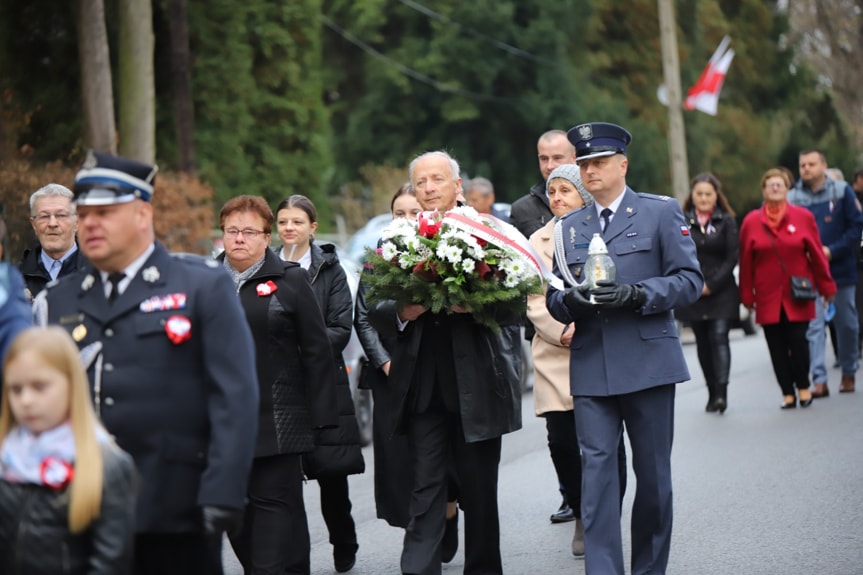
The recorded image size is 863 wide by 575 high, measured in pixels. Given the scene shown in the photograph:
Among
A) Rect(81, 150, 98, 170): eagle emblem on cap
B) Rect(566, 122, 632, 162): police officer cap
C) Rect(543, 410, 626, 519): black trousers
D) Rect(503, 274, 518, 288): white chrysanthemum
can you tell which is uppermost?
Rect(566, 122, 632, 162): police officer cap

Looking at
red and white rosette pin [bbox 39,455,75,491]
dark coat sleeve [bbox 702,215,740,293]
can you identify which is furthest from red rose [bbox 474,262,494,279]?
dark coat sleeve [bbox 702,215,740,293]

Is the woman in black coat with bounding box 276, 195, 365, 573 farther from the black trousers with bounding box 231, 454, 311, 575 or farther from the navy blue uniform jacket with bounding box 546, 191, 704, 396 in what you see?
the navy blue uniform jacket with bounding box 546, 191, 704, 396

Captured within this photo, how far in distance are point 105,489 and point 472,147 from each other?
42858mm

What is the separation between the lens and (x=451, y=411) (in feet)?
24.3

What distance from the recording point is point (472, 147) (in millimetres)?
46812

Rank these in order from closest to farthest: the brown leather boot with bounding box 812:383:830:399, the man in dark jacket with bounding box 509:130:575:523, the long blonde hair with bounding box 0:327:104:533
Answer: the long blonde hair with bounding box 0:327:104:533 < the man in dark jacket with bounding box 509:130:575:523 < the brown leather boot with bounding box 812:383:830:399

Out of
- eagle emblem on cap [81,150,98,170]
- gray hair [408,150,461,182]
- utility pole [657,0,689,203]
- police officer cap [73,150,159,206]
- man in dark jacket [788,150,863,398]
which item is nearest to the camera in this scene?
police officer cap [73,150,159,206]

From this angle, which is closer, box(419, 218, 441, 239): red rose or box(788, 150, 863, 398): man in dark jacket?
box(419, 218, 441, 239): red rose

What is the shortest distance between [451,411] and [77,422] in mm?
3318

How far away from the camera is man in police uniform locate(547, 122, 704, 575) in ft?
22.7

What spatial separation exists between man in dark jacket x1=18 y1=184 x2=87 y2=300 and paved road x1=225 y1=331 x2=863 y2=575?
6.52 ft

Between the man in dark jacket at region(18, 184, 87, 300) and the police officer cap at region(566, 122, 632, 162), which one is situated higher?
the police officer cap at region(566, 122, 632, 162)

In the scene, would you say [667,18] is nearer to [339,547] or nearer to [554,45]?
[554,45]

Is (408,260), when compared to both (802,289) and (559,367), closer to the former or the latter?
(559,367)
